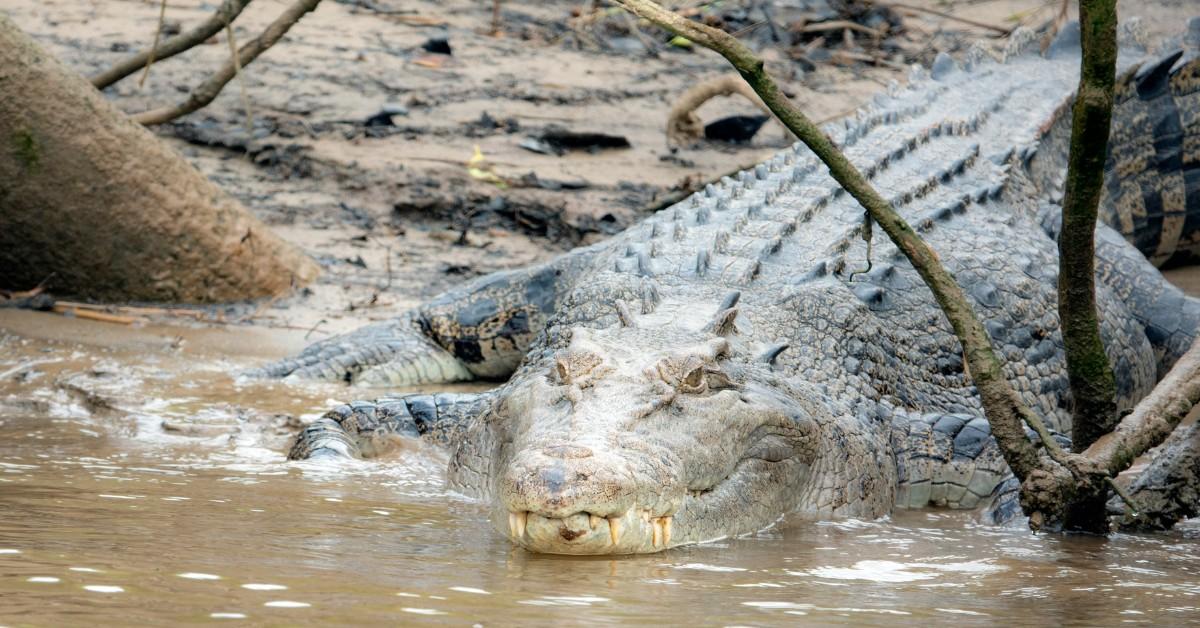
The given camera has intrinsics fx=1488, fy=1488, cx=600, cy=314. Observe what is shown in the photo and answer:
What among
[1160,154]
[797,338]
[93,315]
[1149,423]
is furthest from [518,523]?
[1160,154]

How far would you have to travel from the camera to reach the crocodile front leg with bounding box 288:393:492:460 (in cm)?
481

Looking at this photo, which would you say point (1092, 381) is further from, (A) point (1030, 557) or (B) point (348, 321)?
(B) point (348, 321)

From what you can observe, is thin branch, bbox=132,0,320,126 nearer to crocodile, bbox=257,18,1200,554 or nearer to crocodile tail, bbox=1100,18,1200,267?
crocodile, bbox=257,18,1200,554

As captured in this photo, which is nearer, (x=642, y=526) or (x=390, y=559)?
(x=390, y=559)

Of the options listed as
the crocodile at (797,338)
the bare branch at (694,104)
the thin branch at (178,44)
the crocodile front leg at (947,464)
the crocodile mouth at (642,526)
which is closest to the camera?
the crocodile mouth at (642,526)

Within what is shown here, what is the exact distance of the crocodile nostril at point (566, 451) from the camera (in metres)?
3.27

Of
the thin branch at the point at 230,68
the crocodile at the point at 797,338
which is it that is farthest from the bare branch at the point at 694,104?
the thin branch at the point at 230,68

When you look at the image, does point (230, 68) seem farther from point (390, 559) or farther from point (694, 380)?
point (390, 559)

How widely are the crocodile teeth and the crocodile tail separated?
198 inches

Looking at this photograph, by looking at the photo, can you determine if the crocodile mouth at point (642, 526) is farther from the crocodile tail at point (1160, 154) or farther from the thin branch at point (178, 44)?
the thin branch at point (178, 44)

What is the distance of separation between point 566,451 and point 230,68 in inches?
205

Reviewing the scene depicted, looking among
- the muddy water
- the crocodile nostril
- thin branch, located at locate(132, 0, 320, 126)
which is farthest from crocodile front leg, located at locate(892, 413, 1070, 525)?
thin branch, located at locate(132, 0, 320, 126)

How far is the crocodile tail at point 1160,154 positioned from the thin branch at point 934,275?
13.8 ft

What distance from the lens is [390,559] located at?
10.3 feet
